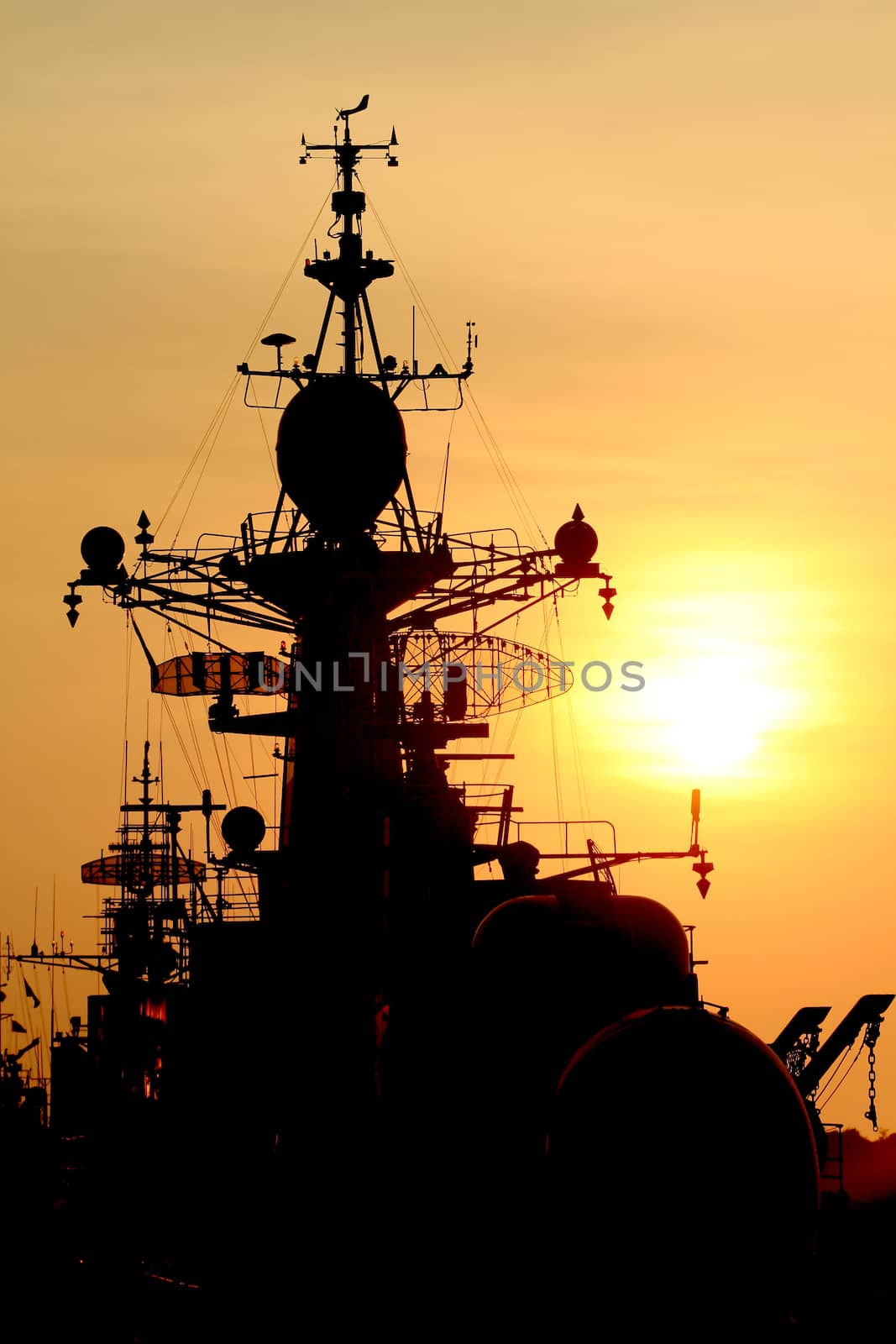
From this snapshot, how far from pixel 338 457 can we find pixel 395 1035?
433 inches

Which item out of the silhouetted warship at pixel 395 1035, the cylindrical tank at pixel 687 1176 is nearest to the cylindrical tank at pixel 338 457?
the silhouetted warship at pixel 395 1035

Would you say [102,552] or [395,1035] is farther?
[102,552]

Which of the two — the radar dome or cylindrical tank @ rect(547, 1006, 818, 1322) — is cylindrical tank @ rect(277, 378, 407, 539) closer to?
the radar dome

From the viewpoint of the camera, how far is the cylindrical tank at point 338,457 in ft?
105

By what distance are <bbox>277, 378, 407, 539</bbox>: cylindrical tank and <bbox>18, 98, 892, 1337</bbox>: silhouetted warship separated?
0.05 metres

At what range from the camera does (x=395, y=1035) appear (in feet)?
83.8

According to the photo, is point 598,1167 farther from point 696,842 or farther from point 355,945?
point 696,842

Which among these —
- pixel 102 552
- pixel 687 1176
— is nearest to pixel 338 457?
pixel 102 552

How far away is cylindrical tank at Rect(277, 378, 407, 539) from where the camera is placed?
105ft

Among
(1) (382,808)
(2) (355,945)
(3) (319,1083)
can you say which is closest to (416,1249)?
(3) (319,1083)

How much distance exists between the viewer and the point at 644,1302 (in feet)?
62.7

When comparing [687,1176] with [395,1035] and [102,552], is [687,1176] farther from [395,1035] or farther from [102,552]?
[102,552]

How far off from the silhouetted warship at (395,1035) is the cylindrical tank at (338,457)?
0.16 feet

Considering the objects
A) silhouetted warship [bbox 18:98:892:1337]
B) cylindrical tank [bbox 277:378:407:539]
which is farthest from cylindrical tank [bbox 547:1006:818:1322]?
cylindrical tank [bbox 277:378:407:539]
